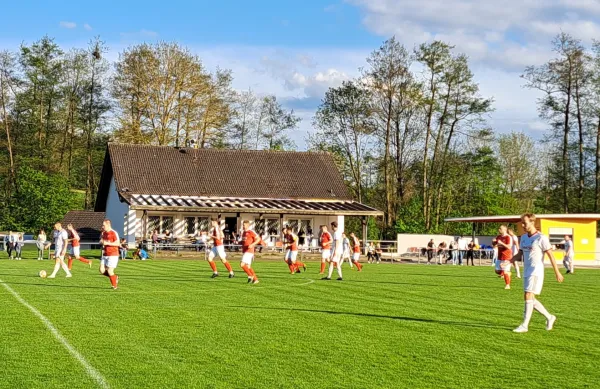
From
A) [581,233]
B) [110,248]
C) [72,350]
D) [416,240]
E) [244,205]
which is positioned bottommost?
[72,350]

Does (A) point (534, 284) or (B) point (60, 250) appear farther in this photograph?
(B) point (60, 250)

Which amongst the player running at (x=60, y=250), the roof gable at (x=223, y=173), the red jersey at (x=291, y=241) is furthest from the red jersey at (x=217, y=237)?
the roof gable at (x=223, y=173)

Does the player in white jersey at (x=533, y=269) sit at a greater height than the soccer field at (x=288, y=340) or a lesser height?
greater

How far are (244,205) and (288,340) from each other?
37.7m

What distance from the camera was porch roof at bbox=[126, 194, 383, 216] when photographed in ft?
152

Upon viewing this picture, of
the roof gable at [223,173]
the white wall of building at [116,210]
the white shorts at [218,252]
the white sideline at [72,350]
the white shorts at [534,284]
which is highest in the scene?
the roof gable at [223,173]

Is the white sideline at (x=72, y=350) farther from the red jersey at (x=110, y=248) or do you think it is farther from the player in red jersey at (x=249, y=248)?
the player in red jersey at (x=249, y=248)

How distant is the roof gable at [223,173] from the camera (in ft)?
167

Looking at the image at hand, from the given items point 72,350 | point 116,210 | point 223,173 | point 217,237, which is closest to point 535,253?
point 72,350

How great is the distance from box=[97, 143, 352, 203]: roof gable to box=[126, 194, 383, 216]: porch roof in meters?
0.93

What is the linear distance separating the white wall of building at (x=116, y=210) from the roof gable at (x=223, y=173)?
3.89 ft

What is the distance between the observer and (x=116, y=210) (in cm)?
5128

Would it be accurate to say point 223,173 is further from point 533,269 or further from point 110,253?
point 533,269

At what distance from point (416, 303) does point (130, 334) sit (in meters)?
7.47
